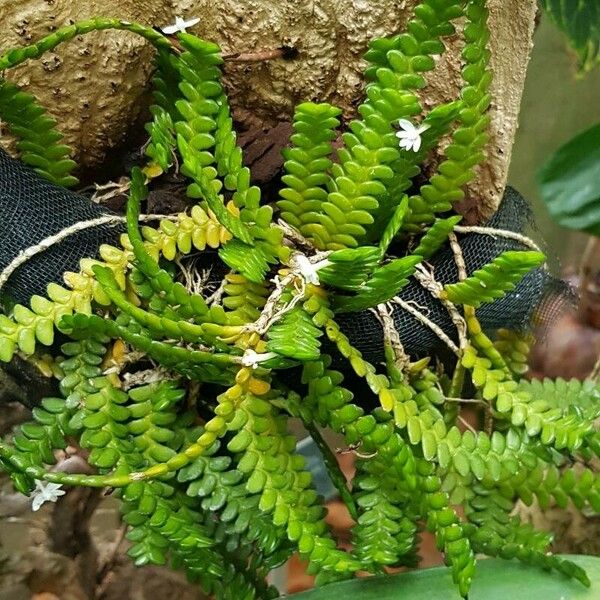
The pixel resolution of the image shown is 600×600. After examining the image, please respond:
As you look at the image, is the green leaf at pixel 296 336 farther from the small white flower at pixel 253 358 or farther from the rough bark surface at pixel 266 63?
the rough bark surface at pixel 266 63

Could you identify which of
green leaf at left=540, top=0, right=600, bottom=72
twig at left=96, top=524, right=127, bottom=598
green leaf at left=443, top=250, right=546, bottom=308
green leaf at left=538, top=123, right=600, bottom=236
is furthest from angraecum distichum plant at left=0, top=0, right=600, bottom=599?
twig at left=96, top=524, right=127, bottom=598

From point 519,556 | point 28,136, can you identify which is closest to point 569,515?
point 519,556

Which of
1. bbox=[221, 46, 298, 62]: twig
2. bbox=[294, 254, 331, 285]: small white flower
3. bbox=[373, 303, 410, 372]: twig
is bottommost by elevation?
bbox=[373, 303, 410, 372]: twig

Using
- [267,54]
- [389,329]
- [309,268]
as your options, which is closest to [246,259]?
[309,268]

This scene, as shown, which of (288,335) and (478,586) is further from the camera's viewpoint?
(478,586)

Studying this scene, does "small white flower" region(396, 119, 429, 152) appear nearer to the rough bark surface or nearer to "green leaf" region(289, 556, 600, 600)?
the rough bark surface

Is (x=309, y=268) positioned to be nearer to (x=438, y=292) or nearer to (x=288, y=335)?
(x=288, y=335)
